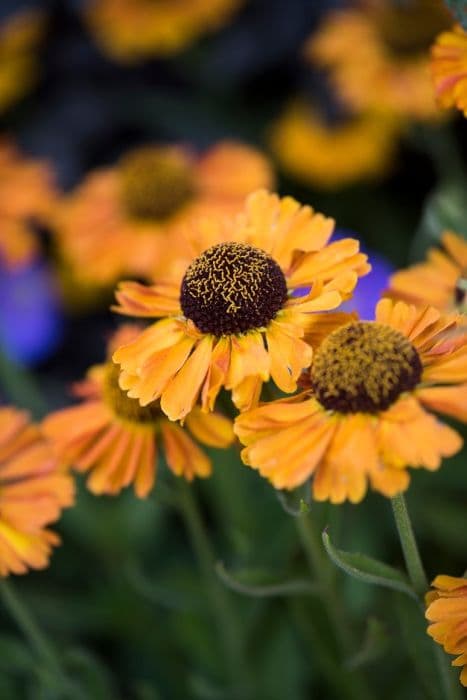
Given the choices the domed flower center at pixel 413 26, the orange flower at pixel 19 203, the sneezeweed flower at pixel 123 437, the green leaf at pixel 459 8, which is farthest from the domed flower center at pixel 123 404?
the domed flower center at pixel 413 26

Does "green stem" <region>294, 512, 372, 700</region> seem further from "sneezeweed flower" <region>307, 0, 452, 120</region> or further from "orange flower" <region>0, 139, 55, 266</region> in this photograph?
"sneezeweed flower" <region>307, 0, 452, 120</region>

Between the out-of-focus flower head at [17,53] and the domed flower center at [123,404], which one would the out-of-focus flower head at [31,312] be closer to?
the out-of-focus flower head at [17,53]

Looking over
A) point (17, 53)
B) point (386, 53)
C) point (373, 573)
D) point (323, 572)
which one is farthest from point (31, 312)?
point (373, 573)

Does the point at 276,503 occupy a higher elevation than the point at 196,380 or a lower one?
lower

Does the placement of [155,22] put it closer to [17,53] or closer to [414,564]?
[17,53]

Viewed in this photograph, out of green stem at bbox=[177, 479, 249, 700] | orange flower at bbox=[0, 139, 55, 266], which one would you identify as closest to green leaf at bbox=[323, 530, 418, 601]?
green stem at bbox=[177, 479, 249, 700]

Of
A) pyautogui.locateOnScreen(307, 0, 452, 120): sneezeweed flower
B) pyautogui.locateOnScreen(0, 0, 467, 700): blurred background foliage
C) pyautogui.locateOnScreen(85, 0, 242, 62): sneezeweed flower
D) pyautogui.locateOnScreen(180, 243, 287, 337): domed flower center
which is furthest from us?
pyautogui.locateOnScreen(85, 0, 242, 62): sneezeweed flower

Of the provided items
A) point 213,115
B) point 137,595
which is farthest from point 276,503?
point 213,115

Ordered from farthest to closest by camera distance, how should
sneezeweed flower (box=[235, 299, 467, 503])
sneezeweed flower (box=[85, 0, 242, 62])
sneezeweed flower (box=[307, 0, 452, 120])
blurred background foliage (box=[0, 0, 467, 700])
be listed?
sneezeweed flower (box=[85, 0, 242, 62]) < sneezeweed flower (box=[307, 0, 452, 120]) < blurred background foliage (box=[0, 0, 467, 700]) < sneezeweed flower (box=[235, 299, 467, 503])

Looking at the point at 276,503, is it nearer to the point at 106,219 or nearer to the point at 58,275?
the point at 106,219
